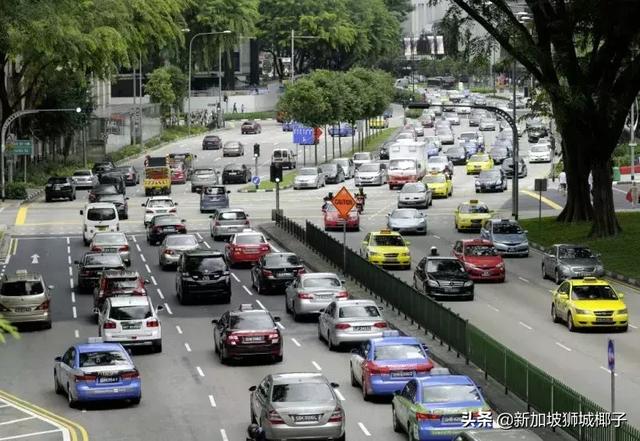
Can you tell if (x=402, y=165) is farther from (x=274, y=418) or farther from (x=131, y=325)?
(x=274, y=418)

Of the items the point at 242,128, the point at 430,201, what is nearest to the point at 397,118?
the point at 242,128

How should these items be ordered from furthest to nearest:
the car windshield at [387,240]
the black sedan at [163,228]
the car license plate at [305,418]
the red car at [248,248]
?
the black sedan at [163,228]
the red car at [248,248]
the car windshield at [387,240]
the car license plate at [305,418]

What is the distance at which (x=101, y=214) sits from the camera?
215 feet

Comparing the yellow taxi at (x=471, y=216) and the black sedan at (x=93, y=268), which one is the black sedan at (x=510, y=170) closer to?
the yellow taxi at (x=471, y=216)

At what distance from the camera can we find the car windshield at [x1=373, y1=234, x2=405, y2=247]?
55938 mm

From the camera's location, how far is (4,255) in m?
63.6

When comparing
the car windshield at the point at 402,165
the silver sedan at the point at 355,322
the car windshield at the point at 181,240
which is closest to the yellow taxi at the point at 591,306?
the silver sedan at the point at 355,322

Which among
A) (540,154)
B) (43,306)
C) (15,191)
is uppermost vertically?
(540,154)

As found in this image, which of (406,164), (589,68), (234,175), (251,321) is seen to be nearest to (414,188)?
(406,164)

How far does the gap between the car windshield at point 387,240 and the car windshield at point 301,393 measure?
29.1 metres

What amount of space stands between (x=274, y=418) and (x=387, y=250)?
2948 centimetres

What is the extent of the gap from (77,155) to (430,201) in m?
51.6

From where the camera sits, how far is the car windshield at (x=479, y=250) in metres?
52.3

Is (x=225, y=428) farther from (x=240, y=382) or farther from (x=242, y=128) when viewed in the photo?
(x=242, y=128)
